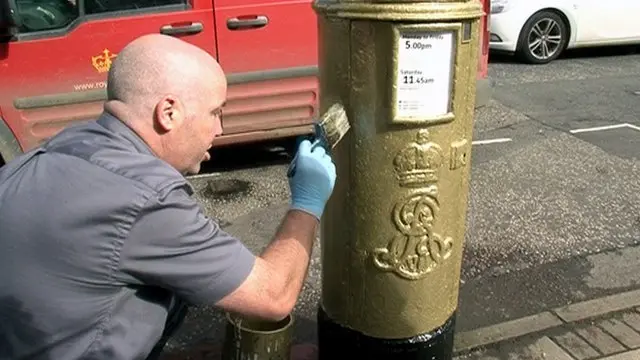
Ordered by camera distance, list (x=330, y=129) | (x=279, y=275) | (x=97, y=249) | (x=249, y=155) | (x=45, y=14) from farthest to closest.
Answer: (x=249, y=155), (x=45, y=14), (x=330, y=129), (x=279, y=275), (x=97, y=249)

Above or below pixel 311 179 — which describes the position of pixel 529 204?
below

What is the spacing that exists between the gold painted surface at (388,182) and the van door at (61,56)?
2809 mm

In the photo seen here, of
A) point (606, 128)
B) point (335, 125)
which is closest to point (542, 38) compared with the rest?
point (606, 128)

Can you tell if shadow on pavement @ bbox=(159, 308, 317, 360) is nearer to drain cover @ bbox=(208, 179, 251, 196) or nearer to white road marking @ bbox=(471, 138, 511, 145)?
drain cover @ bbox=(208, 179, 251, 196)

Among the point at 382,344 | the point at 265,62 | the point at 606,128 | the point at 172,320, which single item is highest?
the point at 172,320

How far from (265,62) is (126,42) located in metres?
0.96

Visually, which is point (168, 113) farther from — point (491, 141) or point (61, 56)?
point (491, 141)

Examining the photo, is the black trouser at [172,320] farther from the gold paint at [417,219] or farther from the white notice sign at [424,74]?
the white notice sign at [424,74]

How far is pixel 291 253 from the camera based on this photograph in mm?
2090

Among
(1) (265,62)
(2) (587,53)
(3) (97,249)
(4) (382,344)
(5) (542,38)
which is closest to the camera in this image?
(3) (97,249)

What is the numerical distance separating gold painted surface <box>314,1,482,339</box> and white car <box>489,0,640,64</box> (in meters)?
7.88

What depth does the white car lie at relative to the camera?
10.0 m

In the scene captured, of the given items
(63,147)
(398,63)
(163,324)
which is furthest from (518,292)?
(63,147)

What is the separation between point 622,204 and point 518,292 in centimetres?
156
